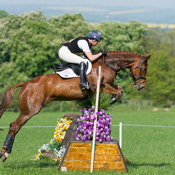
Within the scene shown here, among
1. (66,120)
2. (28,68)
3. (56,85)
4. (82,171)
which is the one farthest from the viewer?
(28,68)

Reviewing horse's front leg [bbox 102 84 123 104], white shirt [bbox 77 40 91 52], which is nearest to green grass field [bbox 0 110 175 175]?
horse's front leg [bbox 102 84 123 104]

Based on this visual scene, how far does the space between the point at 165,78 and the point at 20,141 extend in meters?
35.2

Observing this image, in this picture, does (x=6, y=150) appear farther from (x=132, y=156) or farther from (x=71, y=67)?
(x=132, y=156)

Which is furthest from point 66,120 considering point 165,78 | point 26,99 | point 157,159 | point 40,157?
point 165,78

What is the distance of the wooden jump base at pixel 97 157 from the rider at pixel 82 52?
1.19m

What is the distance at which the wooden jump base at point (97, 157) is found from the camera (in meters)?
7.19

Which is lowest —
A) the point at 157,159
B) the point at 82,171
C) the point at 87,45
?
the point at 157,159

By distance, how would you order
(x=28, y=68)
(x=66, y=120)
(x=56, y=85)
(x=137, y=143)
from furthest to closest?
(x=28, y=68), (x=137, y=143), (x=66, y=120), (x=56, y=85)

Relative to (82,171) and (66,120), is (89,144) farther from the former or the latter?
(66,120)

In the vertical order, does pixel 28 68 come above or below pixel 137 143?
below

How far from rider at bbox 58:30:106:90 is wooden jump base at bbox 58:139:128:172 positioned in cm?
119

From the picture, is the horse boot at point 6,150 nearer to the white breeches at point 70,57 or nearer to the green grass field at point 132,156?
the green grass field at point 132,156

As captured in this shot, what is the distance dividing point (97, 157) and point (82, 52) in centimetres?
219

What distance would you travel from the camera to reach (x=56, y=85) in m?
7.62
